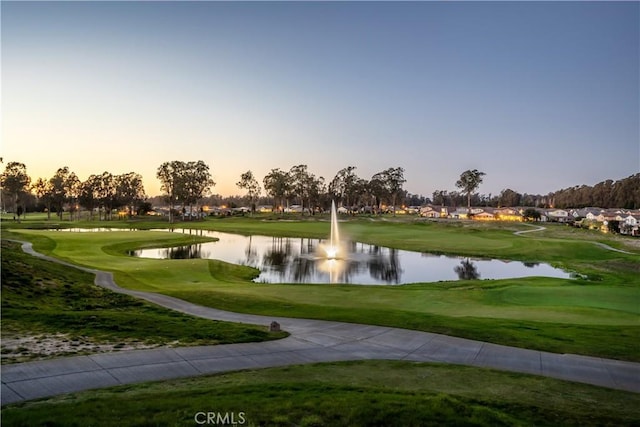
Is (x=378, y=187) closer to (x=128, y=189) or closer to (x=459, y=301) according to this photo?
(x=128, y=189)

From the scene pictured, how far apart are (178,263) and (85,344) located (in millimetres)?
30438

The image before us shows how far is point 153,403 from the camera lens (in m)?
7.58

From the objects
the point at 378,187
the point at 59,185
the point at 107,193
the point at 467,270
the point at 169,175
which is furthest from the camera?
the point at 378,187

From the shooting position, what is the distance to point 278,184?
524 ft

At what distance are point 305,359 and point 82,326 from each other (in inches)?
297

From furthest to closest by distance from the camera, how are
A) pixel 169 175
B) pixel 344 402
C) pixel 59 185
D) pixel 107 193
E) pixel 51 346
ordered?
pixel 107 193, pixel 169 175, pixel 59 185, pixel 51 346, pixel 344 402

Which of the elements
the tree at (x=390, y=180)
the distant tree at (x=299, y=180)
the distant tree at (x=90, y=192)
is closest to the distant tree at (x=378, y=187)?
the tree at (x=390, y=180)

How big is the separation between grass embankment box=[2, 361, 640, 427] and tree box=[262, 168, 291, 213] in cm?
15123

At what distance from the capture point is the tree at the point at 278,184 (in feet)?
526

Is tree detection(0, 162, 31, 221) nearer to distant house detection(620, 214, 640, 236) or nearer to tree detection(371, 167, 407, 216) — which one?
tree detection(371, 167, 407, 216)

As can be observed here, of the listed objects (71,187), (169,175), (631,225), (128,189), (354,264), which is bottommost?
(354,264)

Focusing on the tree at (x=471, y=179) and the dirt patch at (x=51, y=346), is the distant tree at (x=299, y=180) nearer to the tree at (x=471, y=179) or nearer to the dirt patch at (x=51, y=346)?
the tree at (x=471, y=179)

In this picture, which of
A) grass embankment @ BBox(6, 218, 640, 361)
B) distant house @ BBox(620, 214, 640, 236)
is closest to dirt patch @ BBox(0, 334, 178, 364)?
grass embankment @ BBox(6, 218, 640, 361)

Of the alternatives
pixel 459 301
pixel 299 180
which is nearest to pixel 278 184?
pixel 299 180
